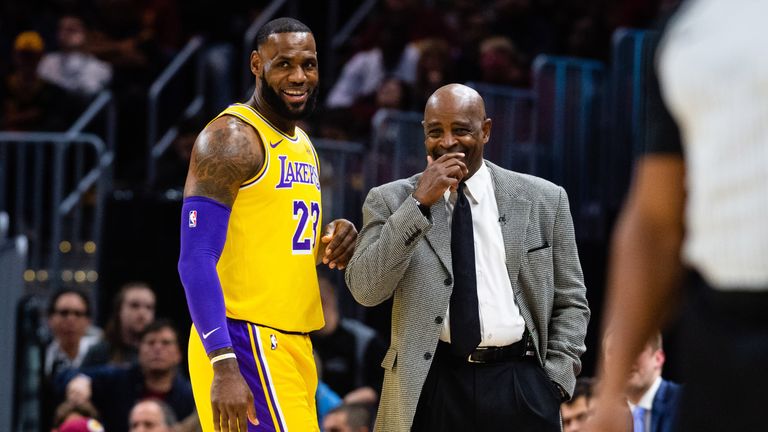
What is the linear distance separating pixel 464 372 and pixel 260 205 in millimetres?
942

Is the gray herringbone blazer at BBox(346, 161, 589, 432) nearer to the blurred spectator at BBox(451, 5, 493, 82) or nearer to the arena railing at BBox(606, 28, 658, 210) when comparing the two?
the arena railing at BBox(606, 28, 658, 210)

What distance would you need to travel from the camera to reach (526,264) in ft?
15.1

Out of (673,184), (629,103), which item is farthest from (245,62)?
(673,184)

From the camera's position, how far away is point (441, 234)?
15.1 feet

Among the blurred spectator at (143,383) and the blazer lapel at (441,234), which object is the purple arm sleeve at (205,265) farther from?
the blurred spectator at (143,383)

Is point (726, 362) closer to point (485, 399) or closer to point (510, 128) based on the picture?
point (485, 399)

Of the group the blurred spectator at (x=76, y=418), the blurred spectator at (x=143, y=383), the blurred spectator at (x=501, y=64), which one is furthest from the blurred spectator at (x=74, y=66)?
the blurred spectator at (x=76, y=418)

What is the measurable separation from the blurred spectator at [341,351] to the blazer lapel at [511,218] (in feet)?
13.3

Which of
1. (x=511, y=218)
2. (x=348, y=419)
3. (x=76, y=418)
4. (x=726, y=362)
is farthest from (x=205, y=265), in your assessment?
(x=76, y=418)

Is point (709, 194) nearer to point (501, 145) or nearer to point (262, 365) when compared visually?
point (262, 365)

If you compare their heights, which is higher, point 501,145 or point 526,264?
point 501,145

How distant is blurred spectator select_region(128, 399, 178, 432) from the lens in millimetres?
7340

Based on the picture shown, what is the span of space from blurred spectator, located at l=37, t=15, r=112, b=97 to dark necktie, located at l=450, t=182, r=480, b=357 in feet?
26.3

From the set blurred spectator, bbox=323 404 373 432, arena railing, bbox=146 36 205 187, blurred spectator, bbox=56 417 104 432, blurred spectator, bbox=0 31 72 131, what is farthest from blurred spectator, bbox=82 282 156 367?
blurred spectator, bbox=0 31 72 131
